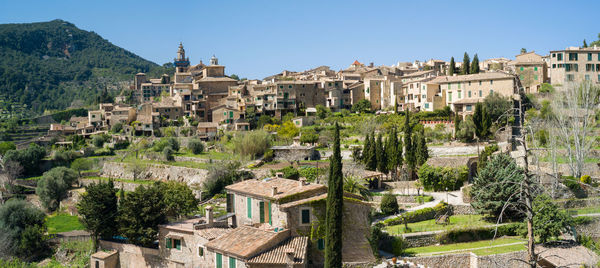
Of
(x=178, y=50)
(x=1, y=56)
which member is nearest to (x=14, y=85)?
(x=1, y=56)

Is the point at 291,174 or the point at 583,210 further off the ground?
the point at 291,174

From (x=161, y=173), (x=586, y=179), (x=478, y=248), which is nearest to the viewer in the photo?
(x=478, y=248)

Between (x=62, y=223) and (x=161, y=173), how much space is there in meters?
12.8

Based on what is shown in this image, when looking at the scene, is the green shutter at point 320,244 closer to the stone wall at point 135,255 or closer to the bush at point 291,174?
the stone wall at point 135,255

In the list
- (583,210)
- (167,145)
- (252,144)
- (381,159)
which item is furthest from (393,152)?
(167,145)

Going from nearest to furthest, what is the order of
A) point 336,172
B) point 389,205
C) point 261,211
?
point 336,172 → point 261,211 → point 389,205

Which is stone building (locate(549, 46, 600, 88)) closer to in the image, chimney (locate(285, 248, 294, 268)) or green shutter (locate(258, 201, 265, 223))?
green shutter (locate(258, 201, 265, 223))

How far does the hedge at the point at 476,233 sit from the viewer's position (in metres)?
26.0

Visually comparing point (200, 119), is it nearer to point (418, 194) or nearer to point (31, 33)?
point (418, 194)

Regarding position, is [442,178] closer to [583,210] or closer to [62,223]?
[583,210]

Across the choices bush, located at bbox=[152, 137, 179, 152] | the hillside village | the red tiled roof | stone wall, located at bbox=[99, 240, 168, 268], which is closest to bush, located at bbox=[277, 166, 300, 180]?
the hillside village

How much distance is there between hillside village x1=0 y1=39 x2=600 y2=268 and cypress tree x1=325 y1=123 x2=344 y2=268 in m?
0.13

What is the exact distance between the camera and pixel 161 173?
174 ft

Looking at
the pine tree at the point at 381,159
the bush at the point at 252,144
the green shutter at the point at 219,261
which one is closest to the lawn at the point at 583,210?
the pine tree at the point at 381,159
